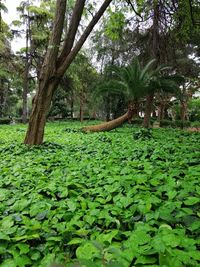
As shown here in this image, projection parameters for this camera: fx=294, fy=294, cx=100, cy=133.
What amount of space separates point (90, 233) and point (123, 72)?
30.5 ft

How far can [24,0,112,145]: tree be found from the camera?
7.04m

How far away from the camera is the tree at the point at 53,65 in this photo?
23.1 feet

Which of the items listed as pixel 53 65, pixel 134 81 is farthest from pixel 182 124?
pixel 53 65

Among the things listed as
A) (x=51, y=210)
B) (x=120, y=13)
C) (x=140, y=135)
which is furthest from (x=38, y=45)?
(x=51, y=210)

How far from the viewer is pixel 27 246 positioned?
225 centimetres

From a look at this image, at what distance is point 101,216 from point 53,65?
516 cm

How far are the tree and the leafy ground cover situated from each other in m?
2.57

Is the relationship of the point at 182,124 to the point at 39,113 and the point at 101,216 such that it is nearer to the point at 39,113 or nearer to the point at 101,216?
the point at 39,113

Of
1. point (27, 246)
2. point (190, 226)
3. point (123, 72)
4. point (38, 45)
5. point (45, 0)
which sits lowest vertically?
point (27, 246)

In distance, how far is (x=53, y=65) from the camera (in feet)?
23.2

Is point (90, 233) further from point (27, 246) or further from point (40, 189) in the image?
point (40, 189)

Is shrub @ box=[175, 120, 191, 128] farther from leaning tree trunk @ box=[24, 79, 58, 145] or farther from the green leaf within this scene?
the green leaf

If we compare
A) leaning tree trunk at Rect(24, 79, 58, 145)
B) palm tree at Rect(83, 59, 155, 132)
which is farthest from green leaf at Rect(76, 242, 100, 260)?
palm tree at Rect(83, 59, 155, 132)

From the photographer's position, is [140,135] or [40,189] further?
[140,135]
